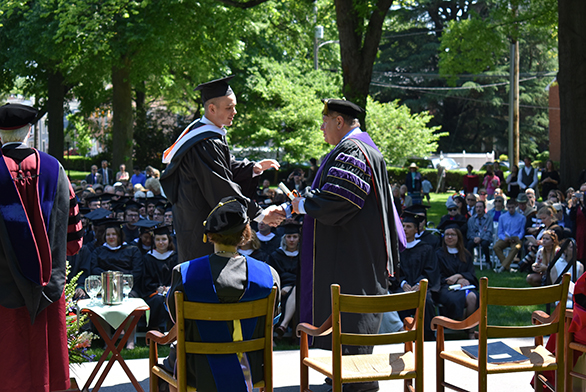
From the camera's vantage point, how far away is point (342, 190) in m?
4.29

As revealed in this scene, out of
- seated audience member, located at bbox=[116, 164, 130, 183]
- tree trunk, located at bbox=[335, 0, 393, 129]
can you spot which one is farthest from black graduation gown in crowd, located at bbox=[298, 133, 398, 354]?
seated audience member, located at bbox=[116, 164, 130, 183]

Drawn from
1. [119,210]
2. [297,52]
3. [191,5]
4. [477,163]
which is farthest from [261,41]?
[477,163]

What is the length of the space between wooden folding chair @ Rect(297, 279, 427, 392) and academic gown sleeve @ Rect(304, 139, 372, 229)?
77 cm

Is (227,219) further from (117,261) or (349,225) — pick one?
(117,261)

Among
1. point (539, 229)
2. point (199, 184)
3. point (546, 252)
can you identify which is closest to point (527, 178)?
point (539, 229)

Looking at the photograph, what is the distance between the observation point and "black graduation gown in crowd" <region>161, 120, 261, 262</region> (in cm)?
418

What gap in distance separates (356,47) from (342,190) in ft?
23.3

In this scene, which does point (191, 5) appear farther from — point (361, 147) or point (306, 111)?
point (361, 147)

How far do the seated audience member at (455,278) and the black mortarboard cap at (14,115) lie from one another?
219 inches

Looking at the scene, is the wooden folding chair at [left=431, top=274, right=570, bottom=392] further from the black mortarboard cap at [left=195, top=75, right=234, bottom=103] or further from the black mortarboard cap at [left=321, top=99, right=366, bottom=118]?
the black mortarboard cap at [left=195, top=75, right=234, bottom=103]

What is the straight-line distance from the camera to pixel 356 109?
4.55 metres

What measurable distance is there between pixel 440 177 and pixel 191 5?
1558 cm

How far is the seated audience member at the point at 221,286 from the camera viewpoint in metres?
3.26

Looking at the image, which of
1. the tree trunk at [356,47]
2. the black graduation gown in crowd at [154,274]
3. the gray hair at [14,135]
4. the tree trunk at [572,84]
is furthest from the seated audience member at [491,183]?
the gray hair at [14,135]
